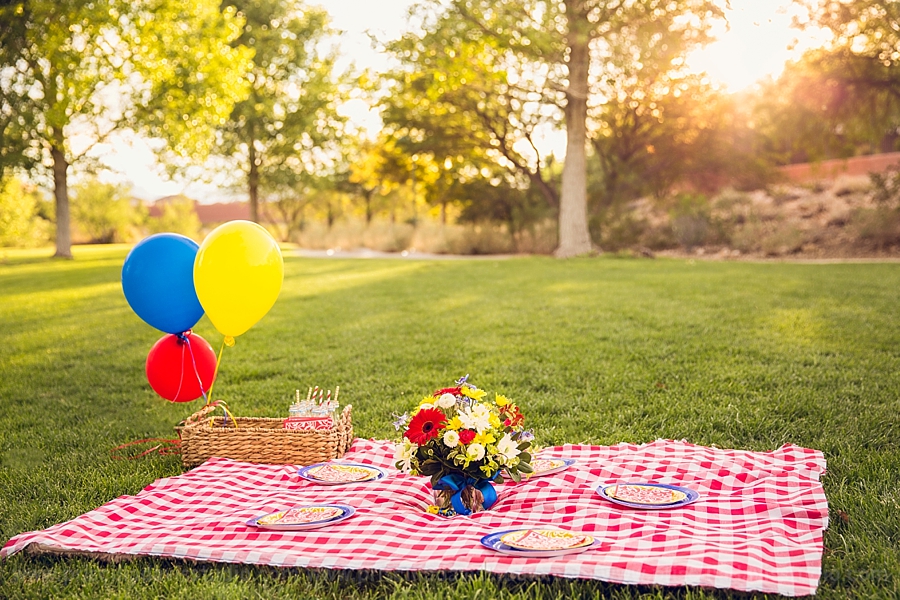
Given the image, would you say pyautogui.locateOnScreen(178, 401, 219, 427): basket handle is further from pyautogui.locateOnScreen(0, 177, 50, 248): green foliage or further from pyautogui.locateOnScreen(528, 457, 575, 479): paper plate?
pyautogui.locateOnScreen(0, 177, 50, 248): green foliage

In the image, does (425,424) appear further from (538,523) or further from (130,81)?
(130,81)

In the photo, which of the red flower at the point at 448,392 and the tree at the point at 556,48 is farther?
the tree at the point at 556,48

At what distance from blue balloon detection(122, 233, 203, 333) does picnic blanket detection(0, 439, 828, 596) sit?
0.88m

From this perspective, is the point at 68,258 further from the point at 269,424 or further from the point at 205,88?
the point at 269,424

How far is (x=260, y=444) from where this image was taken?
395cm

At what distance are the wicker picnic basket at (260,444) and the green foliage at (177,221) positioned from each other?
44.5 meters

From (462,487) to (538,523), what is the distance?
35cm

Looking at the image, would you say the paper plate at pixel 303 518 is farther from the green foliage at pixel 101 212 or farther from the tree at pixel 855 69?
the green foliage at pixel 101 212

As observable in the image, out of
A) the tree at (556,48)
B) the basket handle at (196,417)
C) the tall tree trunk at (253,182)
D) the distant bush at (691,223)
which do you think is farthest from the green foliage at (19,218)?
the basket handle at (196,417)

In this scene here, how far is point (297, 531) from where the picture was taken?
288 centimetres

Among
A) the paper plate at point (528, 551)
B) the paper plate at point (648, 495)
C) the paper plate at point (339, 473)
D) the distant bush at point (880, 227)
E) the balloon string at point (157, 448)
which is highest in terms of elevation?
the distant bush at point (880, 227)

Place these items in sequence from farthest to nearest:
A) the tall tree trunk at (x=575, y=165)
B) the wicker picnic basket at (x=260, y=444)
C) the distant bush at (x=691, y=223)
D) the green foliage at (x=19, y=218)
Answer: the green foliage at (x=19, y=218)
the distant bush at (x=691, y=223)
the tall tree trunk at (x=575, y=165)
the wicker picnic basket at (x=260, y=444)

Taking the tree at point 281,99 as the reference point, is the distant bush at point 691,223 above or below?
below

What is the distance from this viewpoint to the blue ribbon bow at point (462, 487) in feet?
9.93
